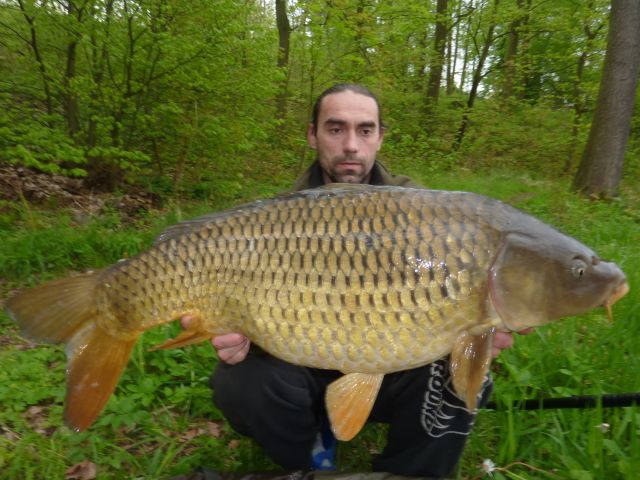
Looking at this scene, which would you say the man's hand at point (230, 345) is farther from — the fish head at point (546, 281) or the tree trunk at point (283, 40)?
the tree trunk at point (283, 40)

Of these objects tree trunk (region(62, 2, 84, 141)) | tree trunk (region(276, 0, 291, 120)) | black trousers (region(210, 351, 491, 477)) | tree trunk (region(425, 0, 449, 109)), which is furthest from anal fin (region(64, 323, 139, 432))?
tree trunk (region(425, 0, 449, 109))

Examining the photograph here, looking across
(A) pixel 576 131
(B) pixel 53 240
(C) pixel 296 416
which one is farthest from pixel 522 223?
(A) pixel 576 131

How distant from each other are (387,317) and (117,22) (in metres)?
3.78

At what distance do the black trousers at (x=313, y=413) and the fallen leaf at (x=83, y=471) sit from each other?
449mm

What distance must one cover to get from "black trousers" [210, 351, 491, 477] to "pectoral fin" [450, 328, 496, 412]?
199 millimetres

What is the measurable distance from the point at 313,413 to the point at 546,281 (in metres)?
0.79

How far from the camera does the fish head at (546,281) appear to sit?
1.10 metres

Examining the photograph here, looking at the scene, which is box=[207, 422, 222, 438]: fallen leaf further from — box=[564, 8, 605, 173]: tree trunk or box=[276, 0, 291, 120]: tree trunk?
box=[564, 8, 605, 173]: tree trunk

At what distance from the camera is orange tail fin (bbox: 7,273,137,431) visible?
1270 mm

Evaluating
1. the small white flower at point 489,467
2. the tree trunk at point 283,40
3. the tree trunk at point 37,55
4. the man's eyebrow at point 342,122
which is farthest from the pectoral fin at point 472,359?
the tree trunk at point 283,40

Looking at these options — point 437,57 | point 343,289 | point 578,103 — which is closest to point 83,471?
point 343,289

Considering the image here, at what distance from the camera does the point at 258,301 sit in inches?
47.3

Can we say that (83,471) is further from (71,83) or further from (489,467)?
(71,83)

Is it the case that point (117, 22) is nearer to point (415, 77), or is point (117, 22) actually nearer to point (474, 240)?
point (474, 240)
